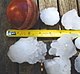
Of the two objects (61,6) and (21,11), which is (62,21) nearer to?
(61,6)

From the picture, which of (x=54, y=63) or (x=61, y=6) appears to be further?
(x=61, y=6)

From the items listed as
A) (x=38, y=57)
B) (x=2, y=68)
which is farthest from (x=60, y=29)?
(x=2, y=68)

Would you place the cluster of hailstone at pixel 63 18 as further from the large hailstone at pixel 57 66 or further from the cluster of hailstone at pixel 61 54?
the large hailstone at pixel 57 66

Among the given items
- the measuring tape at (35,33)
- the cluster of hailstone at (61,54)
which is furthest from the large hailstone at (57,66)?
the measuring tape at (35,33)

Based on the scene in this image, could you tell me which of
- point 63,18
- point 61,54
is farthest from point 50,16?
point 61,54

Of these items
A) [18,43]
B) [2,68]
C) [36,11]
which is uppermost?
[36,11]

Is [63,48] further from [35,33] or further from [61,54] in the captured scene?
[35,33]

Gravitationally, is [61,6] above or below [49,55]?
above
